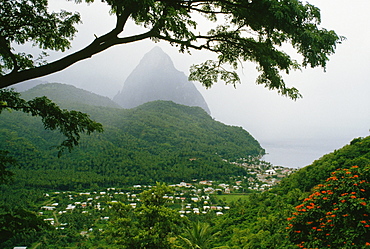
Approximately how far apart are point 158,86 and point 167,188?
12239 cm

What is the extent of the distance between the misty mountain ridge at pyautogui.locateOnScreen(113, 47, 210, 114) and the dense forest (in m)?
43.9

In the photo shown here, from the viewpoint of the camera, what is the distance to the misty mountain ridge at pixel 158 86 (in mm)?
124312

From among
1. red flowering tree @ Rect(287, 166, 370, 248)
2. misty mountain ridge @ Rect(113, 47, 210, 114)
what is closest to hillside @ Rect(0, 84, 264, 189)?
red flowering tree @ Rect(287, 166, 370, 248)

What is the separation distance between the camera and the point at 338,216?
2.81 metres

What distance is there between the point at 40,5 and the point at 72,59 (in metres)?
1.09

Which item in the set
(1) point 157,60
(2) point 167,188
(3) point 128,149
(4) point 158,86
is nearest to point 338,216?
(2) point 167,188

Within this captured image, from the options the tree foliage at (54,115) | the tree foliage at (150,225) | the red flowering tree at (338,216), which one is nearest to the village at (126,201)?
the tree foliage at (150,225)

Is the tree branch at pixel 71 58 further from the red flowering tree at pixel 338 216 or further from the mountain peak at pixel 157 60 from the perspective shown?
the mountain peak at pixel 157 60

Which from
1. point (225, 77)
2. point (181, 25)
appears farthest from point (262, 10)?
point (225, 77)

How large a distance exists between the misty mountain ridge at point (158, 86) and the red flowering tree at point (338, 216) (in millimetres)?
119890

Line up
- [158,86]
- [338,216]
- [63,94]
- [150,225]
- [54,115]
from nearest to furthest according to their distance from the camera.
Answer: [338,216] < [54,115] < [150,225] < [63,94] < [158,86]

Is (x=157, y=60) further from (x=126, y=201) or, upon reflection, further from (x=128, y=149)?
(x=126, y=201)

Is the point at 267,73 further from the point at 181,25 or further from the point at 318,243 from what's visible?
the point at 318,243

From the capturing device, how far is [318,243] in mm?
2791
